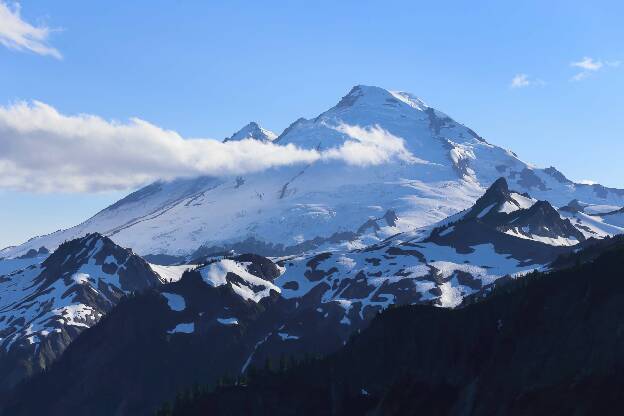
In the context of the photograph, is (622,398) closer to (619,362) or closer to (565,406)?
(565,406)

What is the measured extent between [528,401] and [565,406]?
15905 millimetres

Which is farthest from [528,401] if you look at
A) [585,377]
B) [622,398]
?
[622,398]

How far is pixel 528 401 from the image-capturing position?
198375 mm

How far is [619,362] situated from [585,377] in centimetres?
857

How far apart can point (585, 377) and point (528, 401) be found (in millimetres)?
12424

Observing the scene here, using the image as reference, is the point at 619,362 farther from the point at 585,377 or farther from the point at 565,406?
the point at 565,406

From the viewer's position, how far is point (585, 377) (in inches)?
7648

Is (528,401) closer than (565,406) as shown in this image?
No

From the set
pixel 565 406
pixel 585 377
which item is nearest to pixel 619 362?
pixel 585 377

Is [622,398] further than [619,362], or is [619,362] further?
[619,362]

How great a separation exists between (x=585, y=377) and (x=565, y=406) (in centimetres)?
1361

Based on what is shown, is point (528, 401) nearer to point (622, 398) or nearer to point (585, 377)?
point (585, 377)

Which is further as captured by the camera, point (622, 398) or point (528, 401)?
point (528, 401)

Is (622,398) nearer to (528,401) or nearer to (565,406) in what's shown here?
(565,406)
